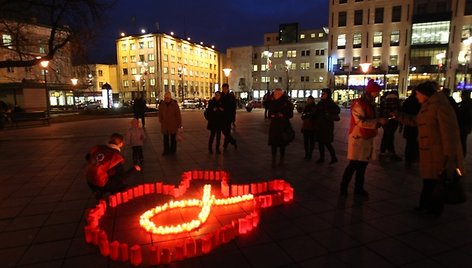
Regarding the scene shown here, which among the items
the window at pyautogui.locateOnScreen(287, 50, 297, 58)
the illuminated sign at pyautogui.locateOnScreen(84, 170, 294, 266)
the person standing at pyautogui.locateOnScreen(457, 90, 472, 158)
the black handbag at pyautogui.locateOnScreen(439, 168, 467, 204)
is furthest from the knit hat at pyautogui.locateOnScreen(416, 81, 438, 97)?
the window at pyautogui.locateOnScreen(287, 50, 297, 58)

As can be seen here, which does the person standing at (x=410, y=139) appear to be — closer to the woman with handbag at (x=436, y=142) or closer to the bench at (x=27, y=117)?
the woman with handbag at (x=436, y=142)

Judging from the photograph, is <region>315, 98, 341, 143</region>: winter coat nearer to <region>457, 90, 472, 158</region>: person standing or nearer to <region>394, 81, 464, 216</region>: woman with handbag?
<region>457, 90, 472, 158</region>: person standing

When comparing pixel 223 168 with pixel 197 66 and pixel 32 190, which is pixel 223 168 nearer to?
pixel 32 190

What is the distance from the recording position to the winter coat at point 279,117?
7211 millimetres

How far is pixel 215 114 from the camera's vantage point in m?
9.01

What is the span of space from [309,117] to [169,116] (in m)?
3.89

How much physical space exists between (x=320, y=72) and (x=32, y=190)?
207 feet

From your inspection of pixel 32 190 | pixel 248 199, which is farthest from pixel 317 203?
pixel 32 190

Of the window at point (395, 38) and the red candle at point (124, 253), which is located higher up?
the window at point (395, 38)

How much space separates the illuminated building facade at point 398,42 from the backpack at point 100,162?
144ft

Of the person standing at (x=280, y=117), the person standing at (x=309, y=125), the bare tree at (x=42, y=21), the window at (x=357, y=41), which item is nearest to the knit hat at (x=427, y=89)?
the person standing at (x=280, y=117)

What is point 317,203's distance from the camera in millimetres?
5039

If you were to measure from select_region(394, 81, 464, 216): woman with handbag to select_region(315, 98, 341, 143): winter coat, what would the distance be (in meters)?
3.22

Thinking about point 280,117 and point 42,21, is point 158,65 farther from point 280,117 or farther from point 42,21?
point 280,117
